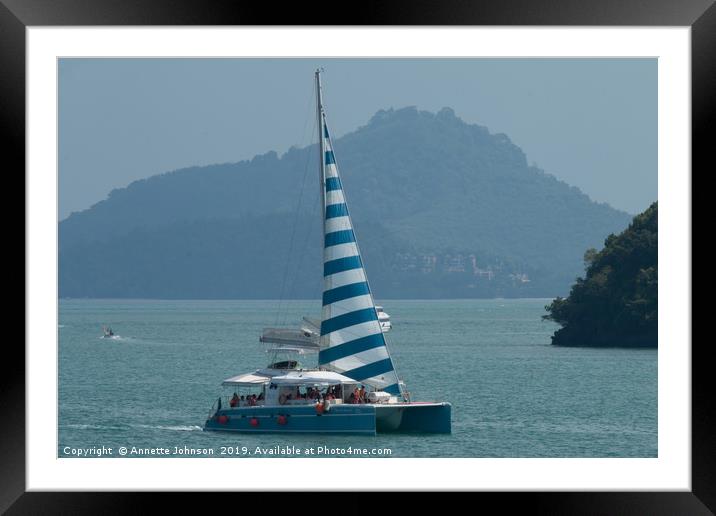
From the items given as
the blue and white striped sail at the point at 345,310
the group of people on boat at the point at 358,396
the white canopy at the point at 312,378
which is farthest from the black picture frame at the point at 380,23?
the blue and white striped sail at the point at 345,310

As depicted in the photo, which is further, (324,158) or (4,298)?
(324,158)

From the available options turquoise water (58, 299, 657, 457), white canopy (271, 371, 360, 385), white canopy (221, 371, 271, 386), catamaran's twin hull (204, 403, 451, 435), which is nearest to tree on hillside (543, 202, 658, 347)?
turquoise water (58, 299, 657, 457)

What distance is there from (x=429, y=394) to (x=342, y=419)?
16411mm

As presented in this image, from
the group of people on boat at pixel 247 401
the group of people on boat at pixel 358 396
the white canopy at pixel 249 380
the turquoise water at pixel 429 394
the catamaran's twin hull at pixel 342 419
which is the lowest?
the turquoise water at pixel 429 394

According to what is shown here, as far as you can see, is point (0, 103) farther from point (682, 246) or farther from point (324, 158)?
point (324, 158)

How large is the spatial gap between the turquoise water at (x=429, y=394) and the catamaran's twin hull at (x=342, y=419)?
0.19 m

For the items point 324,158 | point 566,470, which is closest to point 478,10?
point 566,470

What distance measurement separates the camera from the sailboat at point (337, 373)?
2473cm

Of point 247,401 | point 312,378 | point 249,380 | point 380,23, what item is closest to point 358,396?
point 312,378

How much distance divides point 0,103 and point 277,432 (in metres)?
14.1

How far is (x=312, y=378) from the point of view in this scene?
968 inches

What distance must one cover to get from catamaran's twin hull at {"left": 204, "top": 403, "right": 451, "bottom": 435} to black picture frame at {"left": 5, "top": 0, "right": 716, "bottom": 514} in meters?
12.4

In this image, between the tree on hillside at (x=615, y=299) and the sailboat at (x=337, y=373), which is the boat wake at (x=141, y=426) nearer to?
the sailboat at (x=337, y=373)

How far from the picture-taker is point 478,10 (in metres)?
11.8
